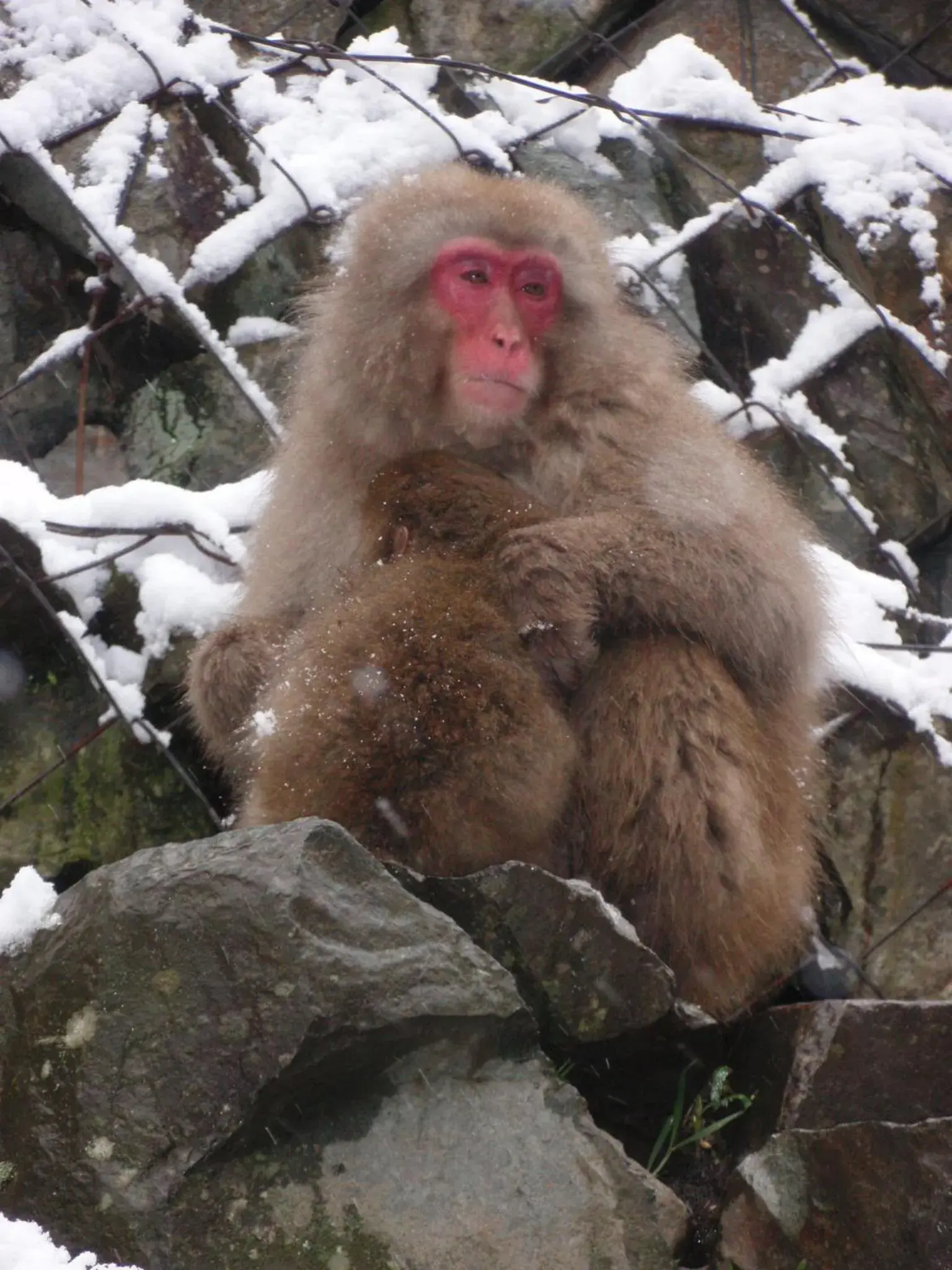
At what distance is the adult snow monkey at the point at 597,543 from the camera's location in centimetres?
269

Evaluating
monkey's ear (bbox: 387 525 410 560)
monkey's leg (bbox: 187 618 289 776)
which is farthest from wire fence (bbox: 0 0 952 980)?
monkey's ear (bbox: 387 525 410 560)

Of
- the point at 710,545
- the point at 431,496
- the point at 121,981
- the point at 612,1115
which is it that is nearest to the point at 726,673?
the point at 710,545

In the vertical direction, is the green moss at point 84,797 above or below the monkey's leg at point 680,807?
below

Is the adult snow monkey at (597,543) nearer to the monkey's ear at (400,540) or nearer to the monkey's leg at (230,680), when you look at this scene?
the monkey's leg at (230,680)

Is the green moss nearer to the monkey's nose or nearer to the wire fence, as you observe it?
the wire fence

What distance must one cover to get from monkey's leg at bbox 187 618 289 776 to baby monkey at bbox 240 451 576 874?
1.39 ft

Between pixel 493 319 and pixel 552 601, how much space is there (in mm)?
781

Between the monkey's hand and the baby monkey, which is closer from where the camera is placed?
the baby monkey

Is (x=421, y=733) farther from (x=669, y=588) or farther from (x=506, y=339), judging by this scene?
(x=506, y=339)

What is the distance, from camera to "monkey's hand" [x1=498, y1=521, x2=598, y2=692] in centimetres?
265

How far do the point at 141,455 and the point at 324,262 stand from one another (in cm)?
78

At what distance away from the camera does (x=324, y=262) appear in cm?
450

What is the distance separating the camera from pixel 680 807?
8.73 feet

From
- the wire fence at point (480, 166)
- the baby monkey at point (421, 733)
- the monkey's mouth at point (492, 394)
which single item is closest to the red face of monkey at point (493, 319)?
Answer: the monkey's mouth at point (492, 394)
